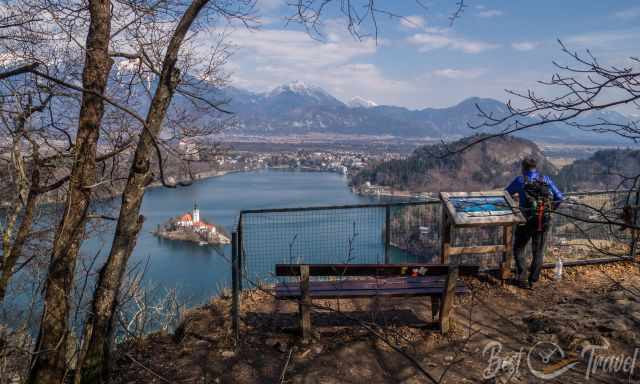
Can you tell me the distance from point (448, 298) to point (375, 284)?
0.70 m

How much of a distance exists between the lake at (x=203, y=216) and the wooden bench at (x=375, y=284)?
0.79 m

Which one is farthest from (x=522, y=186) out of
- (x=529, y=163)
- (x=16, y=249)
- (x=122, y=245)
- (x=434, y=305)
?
(x=16, y=249)

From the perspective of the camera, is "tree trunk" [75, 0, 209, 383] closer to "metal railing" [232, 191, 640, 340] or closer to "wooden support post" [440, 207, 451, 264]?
"metal railing" [232, 191, 640, 340]

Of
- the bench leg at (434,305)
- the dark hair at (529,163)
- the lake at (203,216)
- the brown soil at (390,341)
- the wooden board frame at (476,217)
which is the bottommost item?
the lake at (203,216)

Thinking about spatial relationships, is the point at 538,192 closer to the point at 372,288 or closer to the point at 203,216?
the point at 372,288

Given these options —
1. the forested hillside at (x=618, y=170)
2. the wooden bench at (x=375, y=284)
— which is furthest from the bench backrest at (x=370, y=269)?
the forested hillside at (x=618, y=170)

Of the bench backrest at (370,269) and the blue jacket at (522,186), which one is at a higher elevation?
the blue jacket at (522,186)

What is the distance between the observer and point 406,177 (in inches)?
2195

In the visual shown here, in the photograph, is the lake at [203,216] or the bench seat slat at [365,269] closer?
the bench seat slat at [365,269]

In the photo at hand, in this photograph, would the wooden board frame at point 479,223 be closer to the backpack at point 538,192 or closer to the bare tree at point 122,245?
the backpack at point 538,192

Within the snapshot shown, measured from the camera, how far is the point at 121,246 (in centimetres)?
447

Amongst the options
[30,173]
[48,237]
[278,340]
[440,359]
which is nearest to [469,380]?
[440,359]

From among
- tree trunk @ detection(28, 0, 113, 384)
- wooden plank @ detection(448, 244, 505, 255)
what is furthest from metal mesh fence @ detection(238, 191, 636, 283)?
tree trunk @ detection(28, 0, 113, 384)

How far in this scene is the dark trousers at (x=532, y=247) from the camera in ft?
20.5
